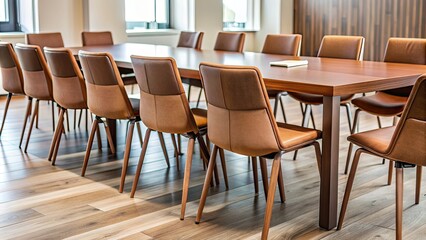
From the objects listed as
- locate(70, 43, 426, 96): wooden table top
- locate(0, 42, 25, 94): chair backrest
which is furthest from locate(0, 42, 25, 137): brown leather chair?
locate(70, 43, 426, 96): wooden table top

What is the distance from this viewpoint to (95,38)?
6.16 metres

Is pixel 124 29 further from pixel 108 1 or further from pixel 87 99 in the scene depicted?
pixel 87 99

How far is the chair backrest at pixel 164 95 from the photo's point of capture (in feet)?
10.0

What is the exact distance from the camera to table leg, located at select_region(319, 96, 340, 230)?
2.79 metres

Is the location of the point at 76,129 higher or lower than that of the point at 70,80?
lower

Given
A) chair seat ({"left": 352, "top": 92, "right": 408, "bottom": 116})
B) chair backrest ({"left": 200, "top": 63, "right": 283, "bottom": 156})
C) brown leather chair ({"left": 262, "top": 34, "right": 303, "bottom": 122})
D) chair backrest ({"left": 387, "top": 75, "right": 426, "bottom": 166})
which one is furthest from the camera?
brown leather chair ({"left": 262, "top": 34, "right": 303, "bottom": 122})

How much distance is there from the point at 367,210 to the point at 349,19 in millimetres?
6068

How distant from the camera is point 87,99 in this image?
3.82 m

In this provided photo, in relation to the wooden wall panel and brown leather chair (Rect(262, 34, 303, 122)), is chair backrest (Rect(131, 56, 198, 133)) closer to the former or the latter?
Result: brown leather chair (Rect(262, 34, 303, 122))

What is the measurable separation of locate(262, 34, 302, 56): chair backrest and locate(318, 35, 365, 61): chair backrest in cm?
26

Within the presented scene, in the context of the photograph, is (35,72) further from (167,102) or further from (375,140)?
(375,140)

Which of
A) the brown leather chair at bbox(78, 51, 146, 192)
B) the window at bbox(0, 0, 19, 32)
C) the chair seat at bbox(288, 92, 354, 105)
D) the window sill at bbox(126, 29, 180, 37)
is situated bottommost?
the chair seat at bbox(288, 92, 354, 105)

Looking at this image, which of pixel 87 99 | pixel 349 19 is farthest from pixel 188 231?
pixel 349 19

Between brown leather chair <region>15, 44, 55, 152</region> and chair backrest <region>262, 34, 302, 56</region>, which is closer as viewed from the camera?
brown leather chair <region>15, 44, 55, 152</region>
